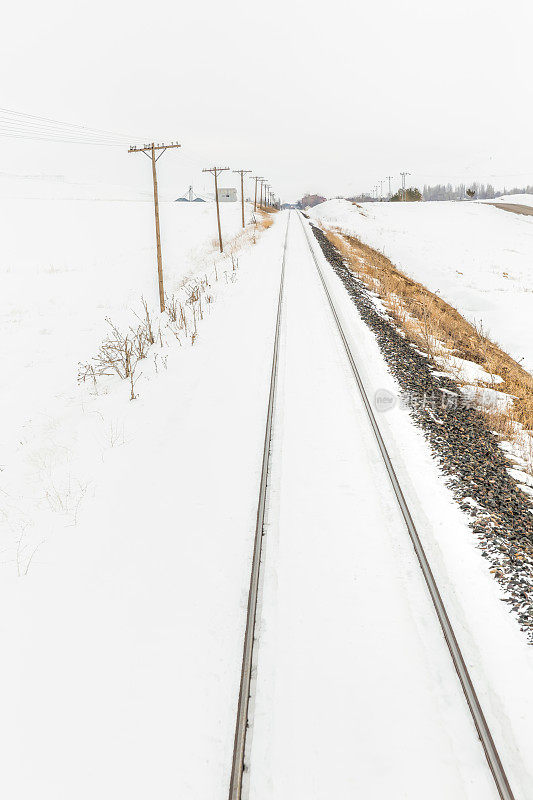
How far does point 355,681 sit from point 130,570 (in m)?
2.41

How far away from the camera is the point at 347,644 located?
359 centimetres

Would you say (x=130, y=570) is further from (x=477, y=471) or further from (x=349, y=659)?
(x=477, y=471)

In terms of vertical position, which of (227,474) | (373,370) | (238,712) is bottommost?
(238,712)

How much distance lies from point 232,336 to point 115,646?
9.02 m

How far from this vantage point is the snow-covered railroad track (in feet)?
9.04

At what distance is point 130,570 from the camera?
451 cm

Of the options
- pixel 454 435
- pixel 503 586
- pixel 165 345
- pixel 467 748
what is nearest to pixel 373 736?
pixel 467 748

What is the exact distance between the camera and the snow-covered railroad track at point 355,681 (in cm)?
276

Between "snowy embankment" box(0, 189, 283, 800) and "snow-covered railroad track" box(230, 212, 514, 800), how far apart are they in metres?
0.27

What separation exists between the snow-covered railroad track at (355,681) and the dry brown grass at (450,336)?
3.77 meters

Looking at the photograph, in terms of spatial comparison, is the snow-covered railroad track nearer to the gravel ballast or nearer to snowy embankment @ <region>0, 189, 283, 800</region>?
snowy embankment @ <region>0, 189, 283, 800</region>

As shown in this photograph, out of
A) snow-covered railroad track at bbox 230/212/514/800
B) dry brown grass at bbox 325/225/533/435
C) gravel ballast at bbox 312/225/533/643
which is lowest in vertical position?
snow-covered railroad track at bbox 230/212/514/800

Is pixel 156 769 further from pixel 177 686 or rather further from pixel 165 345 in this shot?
pixel 165 345

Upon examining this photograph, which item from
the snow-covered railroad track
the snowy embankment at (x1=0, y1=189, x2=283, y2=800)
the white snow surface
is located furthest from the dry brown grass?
the snowy embankment at (x1=0, y1=189, x2=283, y2=800)
